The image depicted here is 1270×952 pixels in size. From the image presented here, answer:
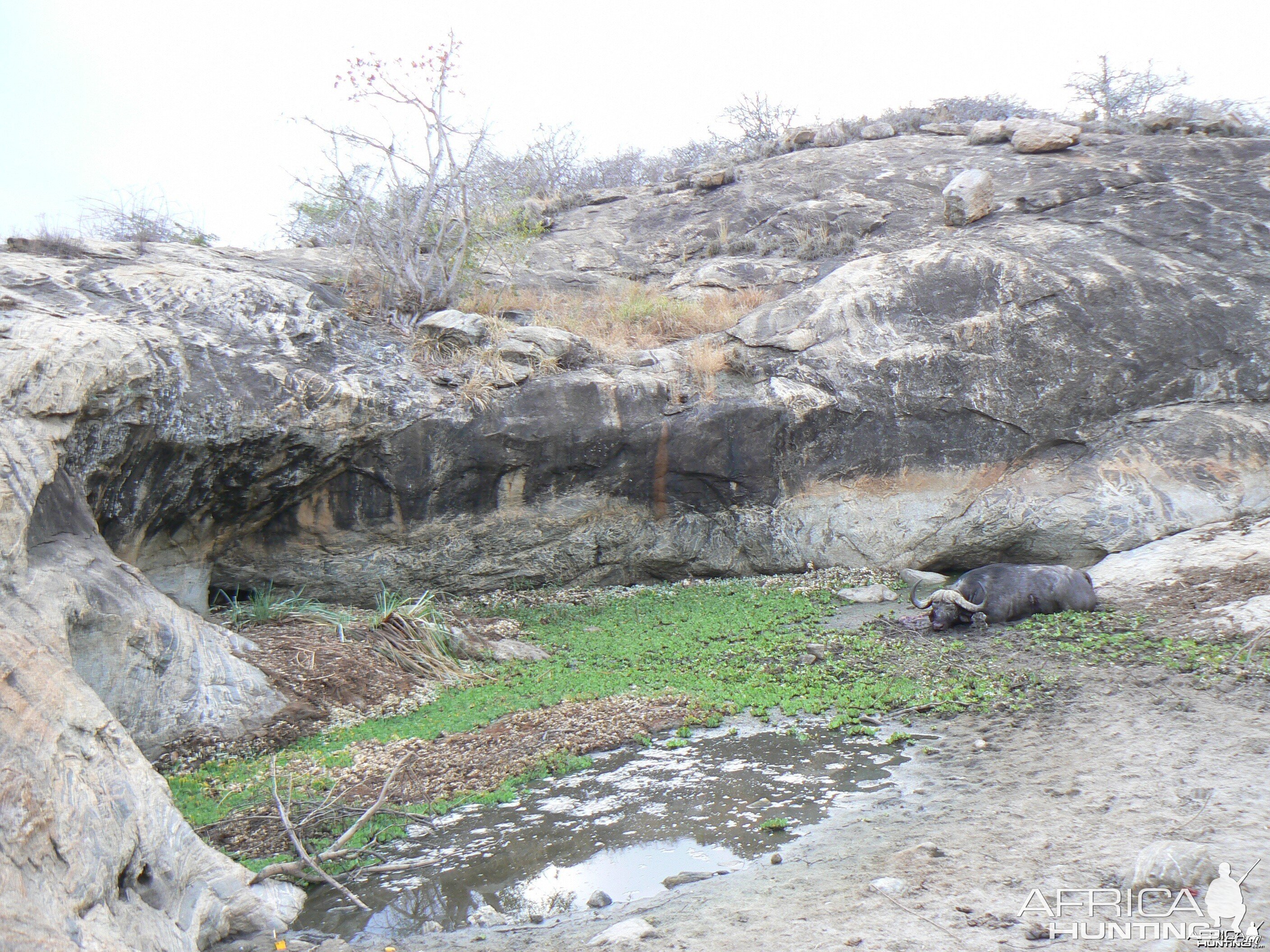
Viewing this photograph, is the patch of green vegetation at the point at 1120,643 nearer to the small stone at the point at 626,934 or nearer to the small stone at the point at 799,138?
the small stone at the point at 626,934

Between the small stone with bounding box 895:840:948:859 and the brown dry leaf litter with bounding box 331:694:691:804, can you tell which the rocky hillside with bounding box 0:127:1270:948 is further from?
the small stone with bounding box 895:840:948:859

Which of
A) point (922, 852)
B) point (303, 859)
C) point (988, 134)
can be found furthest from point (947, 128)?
point (303, 859)

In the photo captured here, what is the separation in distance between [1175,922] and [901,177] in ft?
59.8

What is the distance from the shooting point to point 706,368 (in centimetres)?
1324

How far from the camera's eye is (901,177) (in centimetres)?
1922

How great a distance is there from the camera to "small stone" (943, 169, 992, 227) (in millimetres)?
15977

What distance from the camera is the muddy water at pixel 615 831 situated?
15.7 ft

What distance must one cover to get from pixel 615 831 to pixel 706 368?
871 cm

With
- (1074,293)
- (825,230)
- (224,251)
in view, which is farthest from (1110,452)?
(224,251)

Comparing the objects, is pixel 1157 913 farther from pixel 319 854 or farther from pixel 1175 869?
pixel 319 854

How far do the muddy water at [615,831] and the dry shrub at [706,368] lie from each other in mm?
6855

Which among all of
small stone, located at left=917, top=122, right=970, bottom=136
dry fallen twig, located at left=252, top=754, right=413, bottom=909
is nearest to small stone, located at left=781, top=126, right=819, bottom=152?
small stone, located at left=917, top=122, right=970, bottom=136

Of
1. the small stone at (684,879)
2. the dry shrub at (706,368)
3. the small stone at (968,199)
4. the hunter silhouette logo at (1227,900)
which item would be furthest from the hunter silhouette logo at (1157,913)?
the small stone at (968,199)

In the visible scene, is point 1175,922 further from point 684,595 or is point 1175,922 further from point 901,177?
point 901,177
